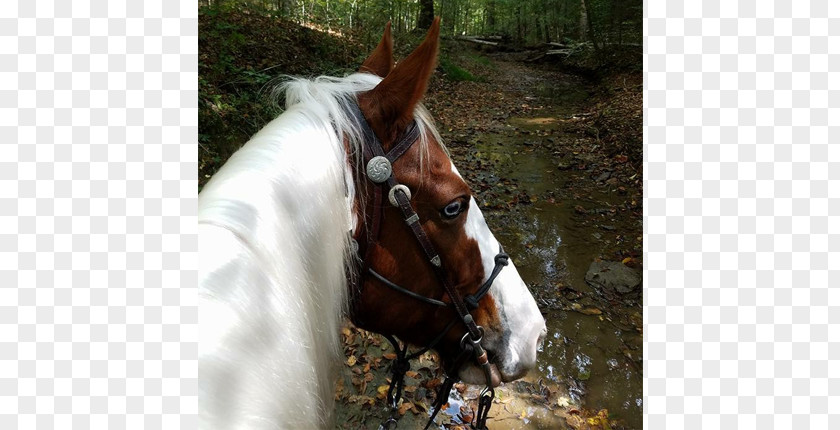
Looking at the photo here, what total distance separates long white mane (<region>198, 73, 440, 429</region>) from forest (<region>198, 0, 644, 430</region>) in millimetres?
636

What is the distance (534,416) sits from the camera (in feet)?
10.6

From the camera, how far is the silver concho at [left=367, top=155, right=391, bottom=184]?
4.91 feet

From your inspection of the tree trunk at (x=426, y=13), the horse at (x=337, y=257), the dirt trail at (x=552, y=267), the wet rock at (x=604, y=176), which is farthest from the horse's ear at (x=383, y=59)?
the tree trunk at (x=426, y=13)

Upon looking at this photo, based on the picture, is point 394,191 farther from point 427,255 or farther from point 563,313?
point 563,313

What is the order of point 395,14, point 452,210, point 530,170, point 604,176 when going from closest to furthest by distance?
1. point 452,210
2. point 604,176
3. point 530,170
4. point 395,14

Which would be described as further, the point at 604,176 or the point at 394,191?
the point at 604,176

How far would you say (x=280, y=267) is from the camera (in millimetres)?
1147

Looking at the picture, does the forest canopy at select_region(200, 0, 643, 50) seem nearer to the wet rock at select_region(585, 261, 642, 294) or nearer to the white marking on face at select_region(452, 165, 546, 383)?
the wet rock at select_region(585, 261, 642, 294)

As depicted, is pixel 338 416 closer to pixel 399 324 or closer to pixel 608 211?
pixel 399 324

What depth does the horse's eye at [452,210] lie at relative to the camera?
1.63m

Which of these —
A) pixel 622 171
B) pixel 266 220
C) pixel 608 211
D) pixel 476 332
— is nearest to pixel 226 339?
pixel 266 220

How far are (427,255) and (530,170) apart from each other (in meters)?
6.09

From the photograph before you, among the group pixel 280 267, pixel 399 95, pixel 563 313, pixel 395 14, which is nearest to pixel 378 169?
pixel 399 95

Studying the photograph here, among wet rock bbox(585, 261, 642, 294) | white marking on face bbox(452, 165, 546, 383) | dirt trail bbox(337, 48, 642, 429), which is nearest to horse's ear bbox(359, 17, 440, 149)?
white marking on face bbox(452, 165, 546, 383)
